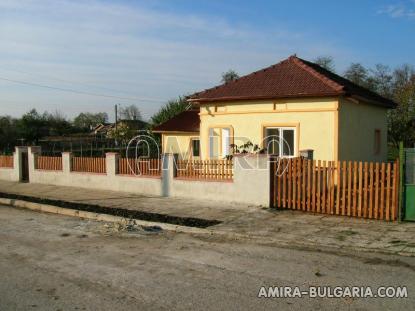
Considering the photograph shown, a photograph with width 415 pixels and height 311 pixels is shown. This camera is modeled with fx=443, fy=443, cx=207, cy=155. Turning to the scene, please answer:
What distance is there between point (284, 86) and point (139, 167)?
6.09 meters

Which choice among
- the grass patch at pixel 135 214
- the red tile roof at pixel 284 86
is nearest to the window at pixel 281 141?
the red tile roof at pixel 284 86

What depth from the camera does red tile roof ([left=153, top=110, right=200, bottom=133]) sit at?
2282 cm

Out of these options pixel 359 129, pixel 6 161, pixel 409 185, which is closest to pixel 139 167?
pixel 359 129

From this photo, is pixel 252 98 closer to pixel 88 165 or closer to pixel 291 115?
pixel 291 115

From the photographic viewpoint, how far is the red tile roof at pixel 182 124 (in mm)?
22816

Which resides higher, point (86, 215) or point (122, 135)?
point (122, 135)

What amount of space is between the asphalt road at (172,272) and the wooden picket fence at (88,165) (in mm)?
7342

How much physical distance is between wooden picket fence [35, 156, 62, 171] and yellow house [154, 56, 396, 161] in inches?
239

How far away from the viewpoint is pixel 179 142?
23172 millimetres

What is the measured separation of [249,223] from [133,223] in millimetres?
2707

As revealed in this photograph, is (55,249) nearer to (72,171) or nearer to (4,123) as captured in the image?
(72,171)

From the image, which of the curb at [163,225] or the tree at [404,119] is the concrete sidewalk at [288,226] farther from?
the tree at [404,119]

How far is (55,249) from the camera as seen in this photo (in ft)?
26.8

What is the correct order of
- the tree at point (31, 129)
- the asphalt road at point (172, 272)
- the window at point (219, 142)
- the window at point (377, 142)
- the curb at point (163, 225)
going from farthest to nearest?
the tree at point (31, 129) → the window at point (377, 142) → the window at point (219, 142) → the curb at point (163, 225) → the asphalt road at point (172, 272)
